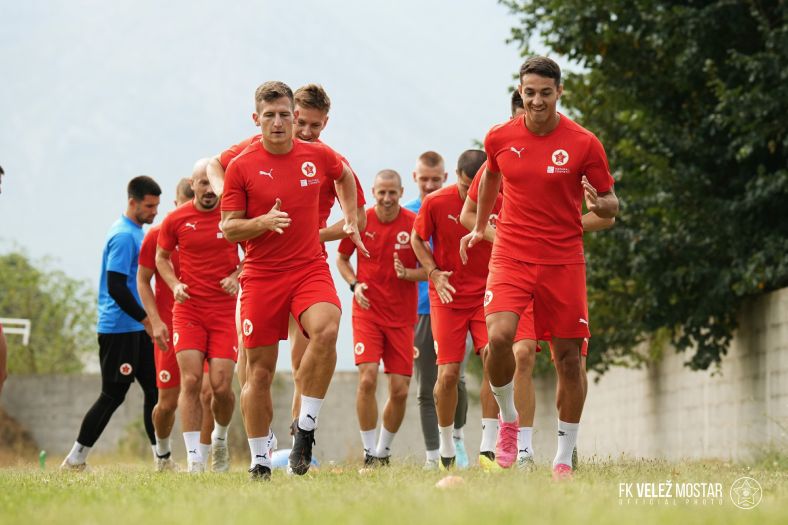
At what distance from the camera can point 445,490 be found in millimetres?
6871

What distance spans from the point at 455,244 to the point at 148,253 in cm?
305

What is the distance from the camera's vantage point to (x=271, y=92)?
8766 mm

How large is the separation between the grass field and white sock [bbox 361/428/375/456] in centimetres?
308

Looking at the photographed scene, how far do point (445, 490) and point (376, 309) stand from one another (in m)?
5.19

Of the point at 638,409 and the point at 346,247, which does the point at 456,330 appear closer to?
the point at 346,247

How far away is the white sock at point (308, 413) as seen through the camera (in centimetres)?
877

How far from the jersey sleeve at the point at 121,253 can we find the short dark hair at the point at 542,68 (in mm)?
5672

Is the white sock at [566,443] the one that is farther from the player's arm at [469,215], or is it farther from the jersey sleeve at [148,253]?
the jersey sleeve at [148,253]

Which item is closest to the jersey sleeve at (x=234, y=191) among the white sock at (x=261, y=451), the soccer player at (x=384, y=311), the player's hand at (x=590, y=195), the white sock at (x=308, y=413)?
the white sock at (x=308, y=413)

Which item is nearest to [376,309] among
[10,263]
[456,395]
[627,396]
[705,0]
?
[456,395]

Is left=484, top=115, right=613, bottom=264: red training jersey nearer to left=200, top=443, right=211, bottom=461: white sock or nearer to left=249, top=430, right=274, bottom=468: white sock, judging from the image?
left=249, top=430, right=274, bottom=468: white sock

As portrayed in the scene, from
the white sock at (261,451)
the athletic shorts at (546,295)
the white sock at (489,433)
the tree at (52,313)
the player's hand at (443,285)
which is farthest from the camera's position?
the tree at (52,313)

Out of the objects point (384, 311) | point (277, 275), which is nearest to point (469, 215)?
point (277, 275)

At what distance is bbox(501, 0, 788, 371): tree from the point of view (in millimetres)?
16938
